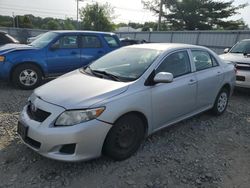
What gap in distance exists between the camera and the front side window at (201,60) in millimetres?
4437

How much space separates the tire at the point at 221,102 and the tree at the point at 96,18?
35948 mm

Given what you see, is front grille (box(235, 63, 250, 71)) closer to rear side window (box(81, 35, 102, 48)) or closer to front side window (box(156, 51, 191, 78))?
front side window (box(156, 51, 191, 78))

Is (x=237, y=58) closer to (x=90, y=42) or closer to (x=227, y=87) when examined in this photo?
(x=227, y=87)

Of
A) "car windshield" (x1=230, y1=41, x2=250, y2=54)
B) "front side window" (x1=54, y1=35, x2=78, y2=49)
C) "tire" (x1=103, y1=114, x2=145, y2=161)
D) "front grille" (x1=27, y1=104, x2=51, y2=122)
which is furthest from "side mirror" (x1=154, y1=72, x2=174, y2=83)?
"car windshield" (x1=230, y1=41, x2=250, y2=54)

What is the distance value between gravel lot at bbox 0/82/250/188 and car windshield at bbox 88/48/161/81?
110 cm

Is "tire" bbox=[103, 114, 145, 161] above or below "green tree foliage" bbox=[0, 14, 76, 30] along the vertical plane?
below

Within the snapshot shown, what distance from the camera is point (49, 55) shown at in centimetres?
682

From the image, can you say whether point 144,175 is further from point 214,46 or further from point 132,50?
point 214,46

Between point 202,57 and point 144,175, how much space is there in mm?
2603

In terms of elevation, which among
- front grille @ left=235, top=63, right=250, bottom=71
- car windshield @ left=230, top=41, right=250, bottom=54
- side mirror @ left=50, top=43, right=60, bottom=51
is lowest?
front grille @ left=235, top=63, right=250, bottom=71

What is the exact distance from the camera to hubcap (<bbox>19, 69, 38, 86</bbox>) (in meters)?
6.51

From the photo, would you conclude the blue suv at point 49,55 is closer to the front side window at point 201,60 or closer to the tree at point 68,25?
the front side window at point 201,60

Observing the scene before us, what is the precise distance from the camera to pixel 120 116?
10.1 feet

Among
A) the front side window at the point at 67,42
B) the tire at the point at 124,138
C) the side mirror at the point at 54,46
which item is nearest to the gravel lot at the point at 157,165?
the tire at the point at 124,138
